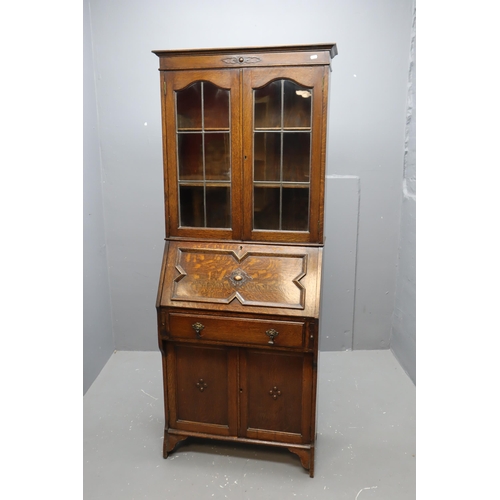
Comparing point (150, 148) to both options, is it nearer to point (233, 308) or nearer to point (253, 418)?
point (233, 308)

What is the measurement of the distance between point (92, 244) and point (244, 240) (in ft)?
4.31

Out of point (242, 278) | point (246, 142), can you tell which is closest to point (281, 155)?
point (246, 142)

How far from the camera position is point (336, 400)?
9.46ft

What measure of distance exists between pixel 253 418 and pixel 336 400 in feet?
2.52

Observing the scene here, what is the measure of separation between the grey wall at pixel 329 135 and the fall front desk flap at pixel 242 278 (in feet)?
3.48

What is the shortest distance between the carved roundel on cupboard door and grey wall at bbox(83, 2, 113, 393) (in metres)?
1.05

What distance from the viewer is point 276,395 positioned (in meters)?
2.27

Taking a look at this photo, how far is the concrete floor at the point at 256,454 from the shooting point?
2.18 meters

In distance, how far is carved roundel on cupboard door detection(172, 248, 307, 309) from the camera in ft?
7.07

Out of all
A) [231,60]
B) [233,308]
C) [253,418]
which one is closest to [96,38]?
[231,60]

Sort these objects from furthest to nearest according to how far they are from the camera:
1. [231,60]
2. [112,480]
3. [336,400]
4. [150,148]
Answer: [150,148] < [336,400] < [112,480] < [231,60]

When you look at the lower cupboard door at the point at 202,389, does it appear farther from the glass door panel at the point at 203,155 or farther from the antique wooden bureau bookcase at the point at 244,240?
the glass door panel at the point at 203,155

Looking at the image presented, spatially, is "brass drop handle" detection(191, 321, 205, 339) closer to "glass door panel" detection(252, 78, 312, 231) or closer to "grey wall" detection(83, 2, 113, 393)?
"glass door panel" detection(252, 78, 312, 231)

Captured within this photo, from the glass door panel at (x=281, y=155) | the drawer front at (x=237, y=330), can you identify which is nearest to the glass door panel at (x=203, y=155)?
the glass door panel at (x=281, y=155)
